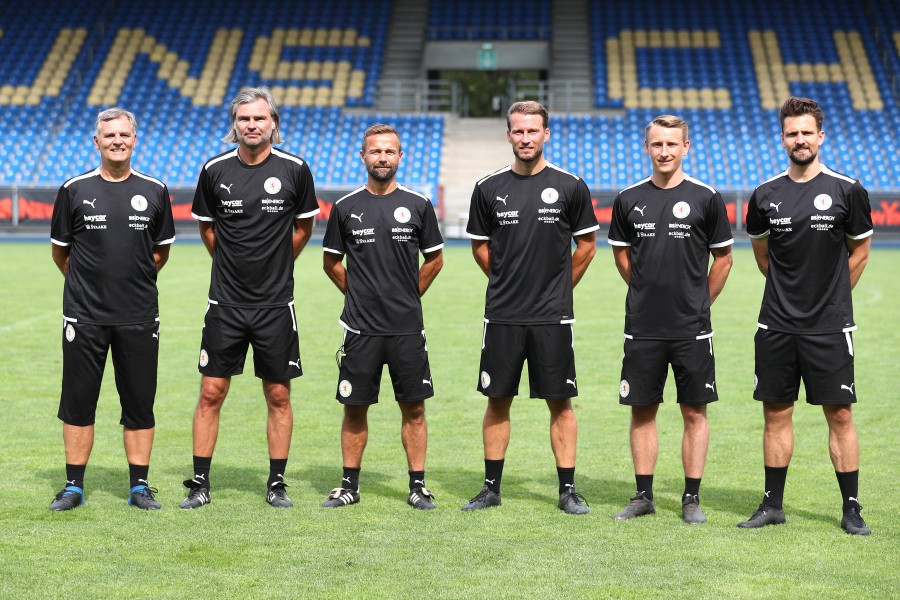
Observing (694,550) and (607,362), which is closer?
(694,550)

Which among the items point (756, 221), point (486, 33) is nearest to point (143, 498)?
point (756, 221)

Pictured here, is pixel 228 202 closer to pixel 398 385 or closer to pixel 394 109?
pixel 398 385

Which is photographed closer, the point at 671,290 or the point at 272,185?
the point at 671,290

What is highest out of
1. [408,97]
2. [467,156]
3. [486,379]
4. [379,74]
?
[379,74]

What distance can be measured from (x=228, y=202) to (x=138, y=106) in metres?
30.0

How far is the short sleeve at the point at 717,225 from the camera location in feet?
20.7

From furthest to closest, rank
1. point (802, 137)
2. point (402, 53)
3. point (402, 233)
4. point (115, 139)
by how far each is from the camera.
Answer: point (402, 53) < point (402, 233) < point (115, 139) < point (802, 137)

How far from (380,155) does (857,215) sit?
2.47 meters

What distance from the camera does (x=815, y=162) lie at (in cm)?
624

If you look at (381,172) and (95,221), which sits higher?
(381,172)

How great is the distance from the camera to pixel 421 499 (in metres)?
6.60

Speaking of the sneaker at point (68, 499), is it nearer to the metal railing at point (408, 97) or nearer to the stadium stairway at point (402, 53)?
the stadium stairway at point (402, 53)

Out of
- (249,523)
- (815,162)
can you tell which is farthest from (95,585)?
(815,162)

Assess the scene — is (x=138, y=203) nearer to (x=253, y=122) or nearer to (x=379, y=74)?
(x=253, y=122)
